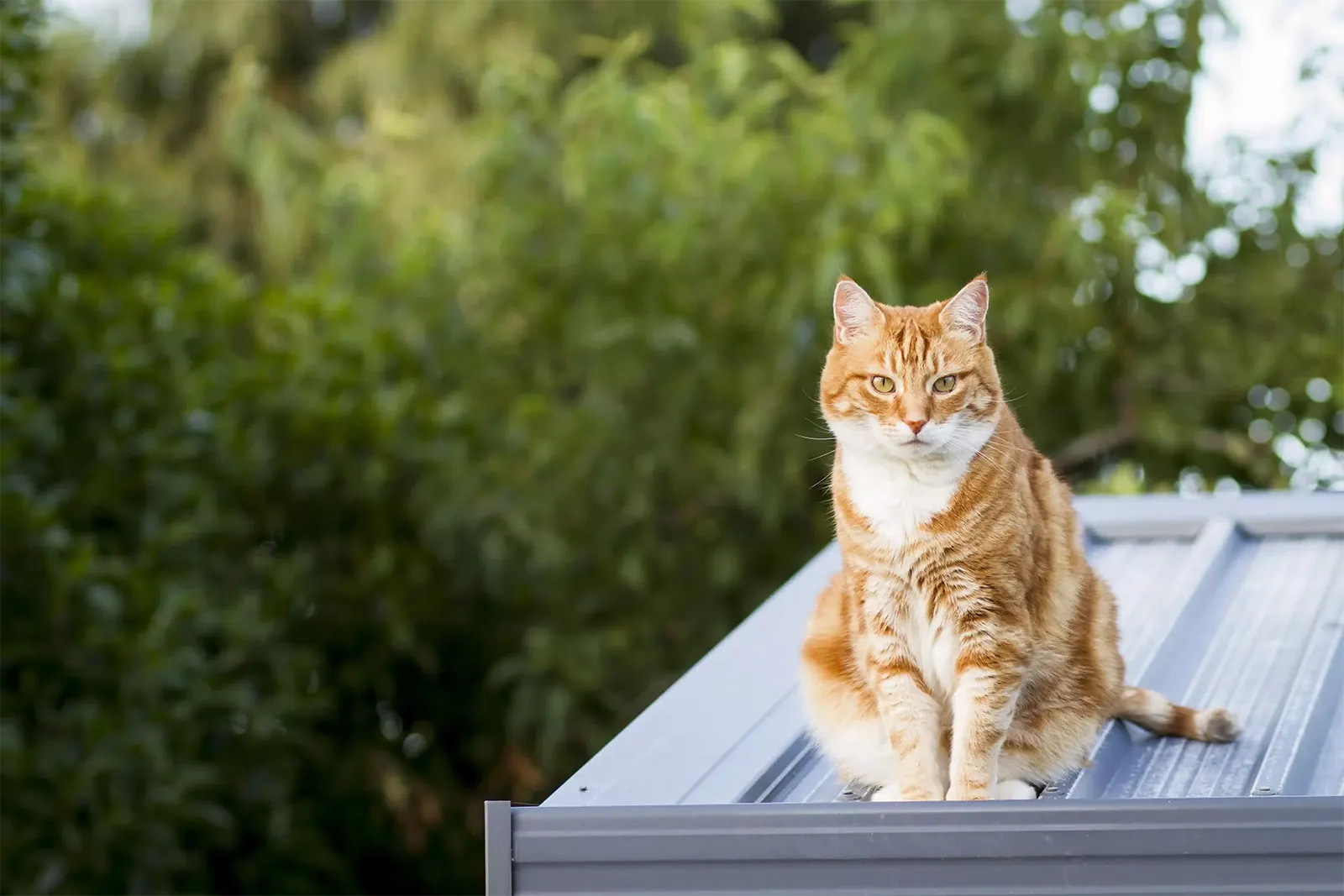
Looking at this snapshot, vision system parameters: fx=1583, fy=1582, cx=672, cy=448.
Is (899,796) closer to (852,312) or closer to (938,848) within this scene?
(938,848)

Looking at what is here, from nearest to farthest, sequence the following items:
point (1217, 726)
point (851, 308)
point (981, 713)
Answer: point (981, 713)
point (851, 308)
point (1217, 726)

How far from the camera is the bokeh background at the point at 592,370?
4.51 metres

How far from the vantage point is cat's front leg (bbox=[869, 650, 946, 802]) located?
6.13 ft

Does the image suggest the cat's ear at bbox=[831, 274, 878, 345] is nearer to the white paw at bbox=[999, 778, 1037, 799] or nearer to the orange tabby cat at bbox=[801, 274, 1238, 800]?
the orange tabby cat at bbox=[801, 274, 1238, 800]

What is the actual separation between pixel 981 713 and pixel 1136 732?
0.51 m

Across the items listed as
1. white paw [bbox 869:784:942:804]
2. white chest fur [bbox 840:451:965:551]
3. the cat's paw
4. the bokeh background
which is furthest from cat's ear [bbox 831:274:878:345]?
the bokeh background

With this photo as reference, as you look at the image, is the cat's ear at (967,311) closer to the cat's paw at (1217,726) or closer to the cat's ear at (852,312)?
the cat's ear at (852,312)

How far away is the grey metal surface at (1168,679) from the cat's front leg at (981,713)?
104 millimetres

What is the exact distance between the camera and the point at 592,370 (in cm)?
499

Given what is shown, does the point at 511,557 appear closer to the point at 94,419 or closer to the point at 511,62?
the point at 94,419

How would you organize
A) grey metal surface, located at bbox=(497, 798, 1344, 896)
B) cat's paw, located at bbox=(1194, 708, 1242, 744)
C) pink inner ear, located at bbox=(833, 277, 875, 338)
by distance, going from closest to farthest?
grey metal surface, located at bbox=(497, 798, 1344, 896) → pink inner ear, located at bbox=(833, 277, 875, 338) → cat's paw, located at bbox=(1194, 708, 1242, 744)

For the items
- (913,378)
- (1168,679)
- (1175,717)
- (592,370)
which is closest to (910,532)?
(913,378)

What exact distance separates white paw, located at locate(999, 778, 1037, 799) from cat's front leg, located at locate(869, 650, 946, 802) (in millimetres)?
72

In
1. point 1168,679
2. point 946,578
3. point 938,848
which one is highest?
point 946,578
